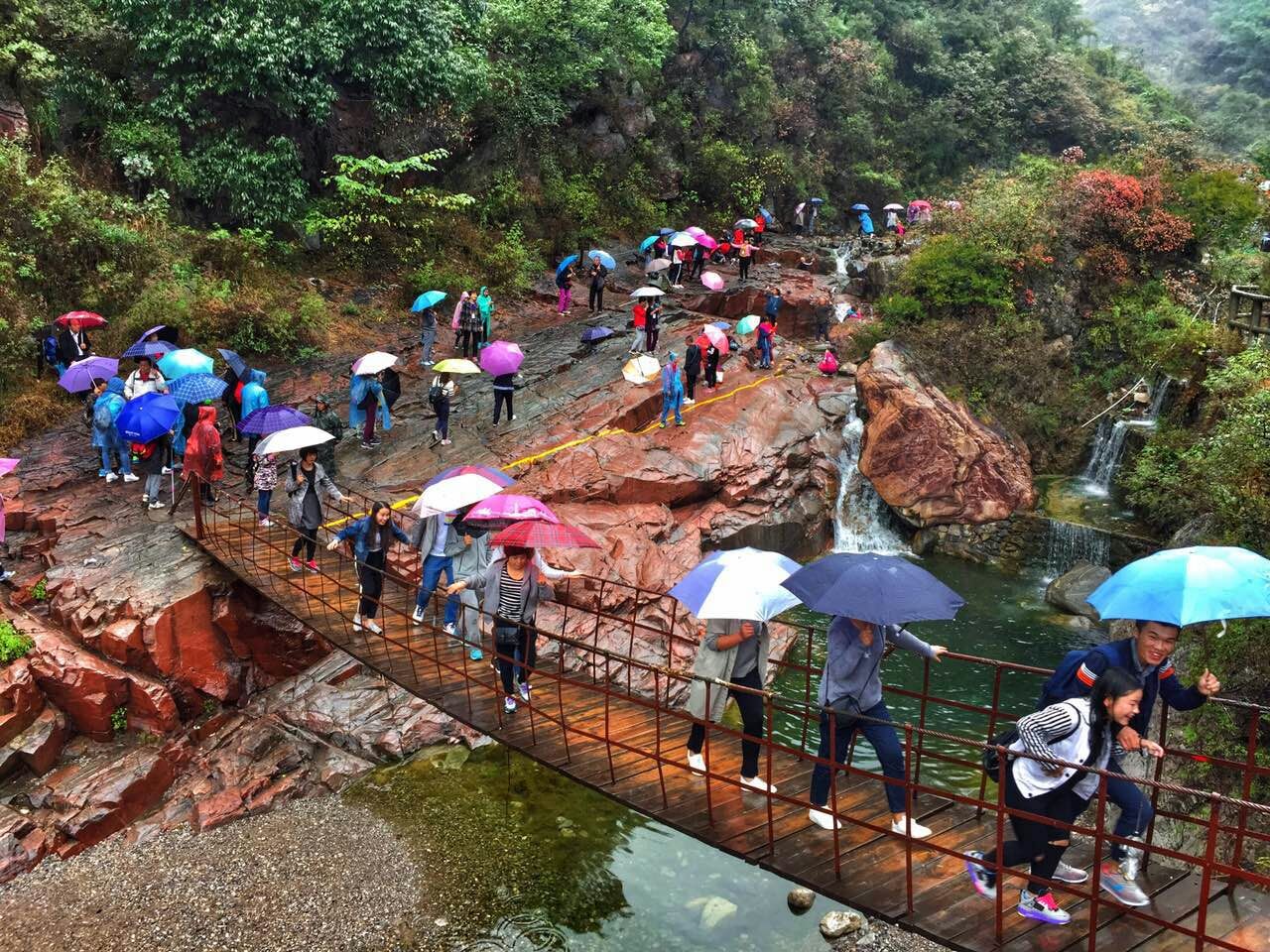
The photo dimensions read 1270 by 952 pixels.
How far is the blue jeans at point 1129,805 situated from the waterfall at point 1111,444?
14124 mm

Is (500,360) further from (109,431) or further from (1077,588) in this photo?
(1077,588)

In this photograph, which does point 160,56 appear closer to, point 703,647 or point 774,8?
point 703,647

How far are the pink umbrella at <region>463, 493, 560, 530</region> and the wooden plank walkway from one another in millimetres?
1385

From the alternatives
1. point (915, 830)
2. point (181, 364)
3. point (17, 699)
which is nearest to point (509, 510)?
point (915, 830)

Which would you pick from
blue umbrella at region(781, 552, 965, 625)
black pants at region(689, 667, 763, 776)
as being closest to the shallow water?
black pants at region(689, 667, 763, 776)

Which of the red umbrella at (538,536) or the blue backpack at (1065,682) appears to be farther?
the red umbrella at (538,536)

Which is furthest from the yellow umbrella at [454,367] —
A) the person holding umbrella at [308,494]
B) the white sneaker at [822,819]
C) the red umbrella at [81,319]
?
the white sneaker at [822,819]

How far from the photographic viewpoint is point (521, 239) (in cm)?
2533

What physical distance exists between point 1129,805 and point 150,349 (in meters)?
14.7

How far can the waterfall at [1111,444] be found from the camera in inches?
689

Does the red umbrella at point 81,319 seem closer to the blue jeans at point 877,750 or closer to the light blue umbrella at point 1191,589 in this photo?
the blue jeans at point 877,750

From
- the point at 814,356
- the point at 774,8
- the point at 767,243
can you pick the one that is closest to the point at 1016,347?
the point at 814,356

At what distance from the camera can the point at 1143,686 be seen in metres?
4.96

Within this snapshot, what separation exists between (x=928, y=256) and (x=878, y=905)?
1809cm
